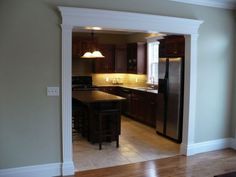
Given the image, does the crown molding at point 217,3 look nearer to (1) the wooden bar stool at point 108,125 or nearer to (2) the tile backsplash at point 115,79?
(1) the wooden bar stool at point 108,125

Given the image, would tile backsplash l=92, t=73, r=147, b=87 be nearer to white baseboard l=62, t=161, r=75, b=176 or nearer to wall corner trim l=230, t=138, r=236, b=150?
wall corner trim l=230, t=138, r=236, b=150

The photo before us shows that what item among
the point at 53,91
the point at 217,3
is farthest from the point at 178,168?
the point at 217,3

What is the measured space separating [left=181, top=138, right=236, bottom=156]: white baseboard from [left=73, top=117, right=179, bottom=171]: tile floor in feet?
0.75

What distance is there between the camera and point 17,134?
11.0 feet

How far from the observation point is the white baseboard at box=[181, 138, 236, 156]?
4527 mm

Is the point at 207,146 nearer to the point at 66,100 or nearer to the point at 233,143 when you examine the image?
the point at 233,143

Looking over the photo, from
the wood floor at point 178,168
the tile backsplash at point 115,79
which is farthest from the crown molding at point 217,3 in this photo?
the tile backsplash at point 115,79

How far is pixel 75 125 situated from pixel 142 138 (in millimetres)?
1622

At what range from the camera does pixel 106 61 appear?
8352mm

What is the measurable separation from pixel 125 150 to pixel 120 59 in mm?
4282

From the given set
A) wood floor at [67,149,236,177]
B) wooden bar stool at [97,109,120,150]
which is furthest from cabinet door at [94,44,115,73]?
wood floor at [67,149,236,177]

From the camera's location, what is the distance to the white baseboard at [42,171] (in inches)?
132

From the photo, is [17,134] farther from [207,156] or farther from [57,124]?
[207,156]

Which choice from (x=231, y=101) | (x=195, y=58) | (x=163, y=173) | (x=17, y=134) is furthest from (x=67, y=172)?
(x=231, y=101)
